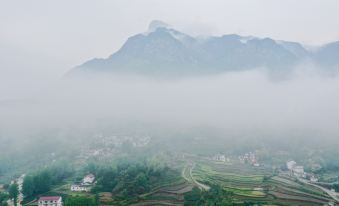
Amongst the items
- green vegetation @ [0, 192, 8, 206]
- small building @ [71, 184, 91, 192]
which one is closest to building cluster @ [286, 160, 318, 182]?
small building @ [71, 184, 91, 192]

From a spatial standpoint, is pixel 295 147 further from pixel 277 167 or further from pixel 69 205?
pixel 69 205

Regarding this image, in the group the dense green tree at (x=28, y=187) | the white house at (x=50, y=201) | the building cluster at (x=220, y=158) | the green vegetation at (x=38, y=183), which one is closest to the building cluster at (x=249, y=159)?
the building cluster at (x=220, y=158)

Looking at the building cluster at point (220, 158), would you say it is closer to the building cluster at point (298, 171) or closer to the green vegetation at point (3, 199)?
the building cluster at point (298, 171)

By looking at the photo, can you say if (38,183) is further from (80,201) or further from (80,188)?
(80,201)

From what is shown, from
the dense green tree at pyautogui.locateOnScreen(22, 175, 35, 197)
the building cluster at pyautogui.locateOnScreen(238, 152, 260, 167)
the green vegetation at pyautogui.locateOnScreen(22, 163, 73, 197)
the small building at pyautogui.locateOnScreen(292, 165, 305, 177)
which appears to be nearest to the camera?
the dense green tree at pyautogui.locateOnScreen(22, 175, 35, 197)

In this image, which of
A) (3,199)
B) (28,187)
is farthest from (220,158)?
(3,199)

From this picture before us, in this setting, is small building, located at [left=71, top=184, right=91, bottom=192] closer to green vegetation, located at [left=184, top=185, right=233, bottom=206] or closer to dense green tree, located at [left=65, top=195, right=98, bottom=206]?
dense green tree, located at [left=65, top=195, right=98, bottom=206]
